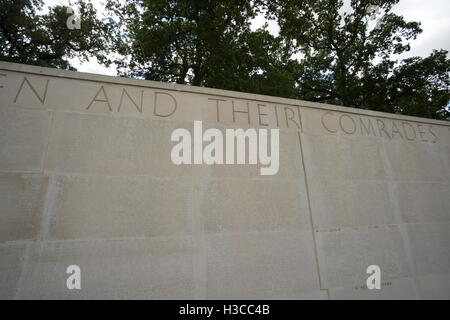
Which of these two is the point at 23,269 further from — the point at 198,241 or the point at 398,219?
the point at 398,219

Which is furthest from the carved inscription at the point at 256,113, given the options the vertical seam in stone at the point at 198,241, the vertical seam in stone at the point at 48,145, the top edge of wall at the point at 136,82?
the vertical seam in stone at the point at 48,145

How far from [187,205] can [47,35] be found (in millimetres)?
17352

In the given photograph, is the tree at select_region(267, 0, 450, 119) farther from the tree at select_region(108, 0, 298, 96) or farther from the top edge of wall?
the top edge of wall

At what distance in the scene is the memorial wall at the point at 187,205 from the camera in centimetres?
339

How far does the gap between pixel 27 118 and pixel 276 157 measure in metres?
3.94

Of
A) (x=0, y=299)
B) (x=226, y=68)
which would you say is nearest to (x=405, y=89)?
(x=226, y=68)

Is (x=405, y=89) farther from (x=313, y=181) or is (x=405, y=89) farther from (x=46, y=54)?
(x=46, y=54)

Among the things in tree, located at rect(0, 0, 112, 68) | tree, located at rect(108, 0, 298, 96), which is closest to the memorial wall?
tree, located at rect(108, 0, 298, 96)

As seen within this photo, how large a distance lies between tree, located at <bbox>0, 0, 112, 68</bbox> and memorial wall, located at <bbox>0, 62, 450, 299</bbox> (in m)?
13.0

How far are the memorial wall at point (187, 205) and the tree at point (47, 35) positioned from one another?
13.0 metres

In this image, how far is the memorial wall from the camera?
11.1 ft

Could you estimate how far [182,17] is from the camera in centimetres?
1112

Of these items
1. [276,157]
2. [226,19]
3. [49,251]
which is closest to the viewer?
[49,251]
